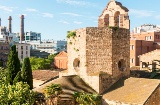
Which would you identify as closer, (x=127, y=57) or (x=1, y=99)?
(x=1, y=99)

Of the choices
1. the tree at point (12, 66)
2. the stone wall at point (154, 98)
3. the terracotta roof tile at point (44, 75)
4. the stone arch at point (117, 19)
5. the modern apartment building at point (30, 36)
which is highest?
the modern apartment building at point (30, 36)

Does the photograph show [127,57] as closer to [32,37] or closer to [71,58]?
[71,58]

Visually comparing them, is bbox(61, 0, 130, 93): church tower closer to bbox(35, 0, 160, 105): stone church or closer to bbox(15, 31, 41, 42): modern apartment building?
bbox(35, 0, 160, 105): stone church

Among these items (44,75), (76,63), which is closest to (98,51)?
(76,63)

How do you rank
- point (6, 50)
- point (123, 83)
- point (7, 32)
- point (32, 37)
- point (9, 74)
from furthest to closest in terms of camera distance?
point (32, 37)
point (7, 32)
point (6, 50)
point (9, 74)
point (123, 83)

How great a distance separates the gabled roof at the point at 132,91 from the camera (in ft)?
61.0

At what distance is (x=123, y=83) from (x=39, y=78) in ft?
58.0

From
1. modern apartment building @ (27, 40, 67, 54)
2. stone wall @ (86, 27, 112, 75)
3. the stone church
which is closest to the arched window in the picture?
the stone church

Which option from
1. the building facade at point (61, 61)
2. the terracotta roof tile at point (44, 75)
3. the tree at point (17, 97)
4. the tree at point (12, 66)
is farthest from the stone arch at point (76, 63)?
the building facade at point (61, 61)

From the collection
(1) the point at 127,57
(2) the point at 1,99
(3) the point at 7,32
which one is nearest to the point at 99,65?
(1) the point at 127,57

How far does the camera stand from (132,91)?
19891 millimetres

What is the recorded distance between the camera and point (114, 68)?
22797 millimetres

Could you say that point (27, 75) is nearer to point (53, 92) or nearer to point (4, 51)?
point (53, 92)

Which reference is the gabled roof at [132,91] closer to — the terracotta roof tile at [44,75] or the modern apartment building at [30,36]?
the terracotta roof tile at [44,75]
